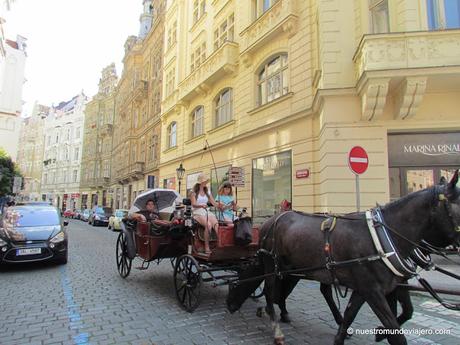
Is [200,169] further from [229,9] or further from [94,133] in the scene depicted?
[94,133]

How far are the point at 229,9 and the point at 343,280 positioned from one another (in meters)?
18.3

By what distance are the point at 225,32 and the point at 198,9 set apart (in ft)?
18.2

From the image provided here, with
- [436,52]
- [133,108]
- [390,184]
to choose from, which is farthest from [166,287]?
[133,108]

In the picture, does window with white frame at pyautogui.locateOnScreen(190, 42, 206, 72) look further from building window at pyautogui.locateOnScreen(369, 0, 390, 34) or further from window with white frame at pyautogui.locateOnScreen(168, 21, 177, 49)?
building window at pyautogui.locateOnScreen(369, 0, 390, 34)

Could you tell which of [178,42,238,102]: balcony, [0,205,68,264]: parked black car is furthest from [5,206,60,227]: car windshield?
[178,42,238,102]: balcony

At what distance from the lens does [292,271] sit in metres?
4.20

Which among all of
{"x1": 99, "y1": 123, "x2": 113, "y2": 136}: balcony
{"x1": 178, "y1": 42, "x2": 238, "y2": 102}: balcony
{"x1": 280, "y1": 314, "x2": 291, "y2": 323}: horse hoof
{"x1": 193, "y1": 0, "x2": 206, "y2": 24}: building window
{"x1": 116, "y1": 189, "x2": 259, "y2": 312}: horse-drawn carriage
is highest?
{"x1": 193, "y1": 0, "x2": 206, "y2": 24}: building window

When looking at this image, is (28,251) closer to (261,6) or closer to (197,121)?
(261,6)

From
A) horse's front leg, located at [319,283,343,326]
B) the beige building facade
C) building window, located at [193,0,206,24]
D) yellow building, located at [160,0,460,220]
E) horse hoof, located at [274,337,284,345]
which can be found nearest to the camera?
horse hoof, located at [274,337,284,345]

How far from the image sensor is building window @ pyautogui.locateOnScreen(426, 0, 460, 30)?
A: 10125 mm

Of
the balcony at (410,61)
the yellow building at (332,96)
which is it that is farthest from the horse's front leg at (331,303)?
the balcony at (410,61)

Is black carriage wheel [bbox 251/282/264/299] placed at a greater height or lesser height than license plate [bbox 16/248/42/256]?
lesser

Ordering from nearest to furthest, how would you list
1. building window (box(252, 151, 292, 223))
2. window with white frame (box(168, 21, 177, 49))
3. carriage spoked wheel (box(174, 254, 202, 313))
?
carriage spoked wheel (box(174, 254, 202, 313)), building window (box(252, 151, 292, 223)), window with white frame (box(168, 21, 177, 49))

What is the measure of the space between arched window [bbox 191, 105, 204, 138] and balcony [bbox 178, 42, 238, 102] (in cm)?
97
